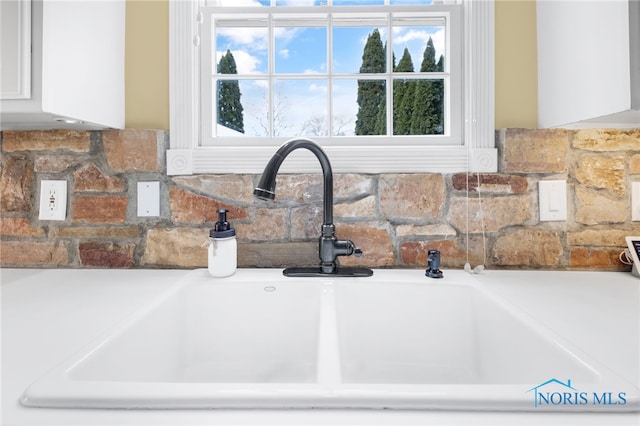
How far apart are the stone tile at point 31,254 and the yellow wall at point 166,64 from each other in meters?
0.54

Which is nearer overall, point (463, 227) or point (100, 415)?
point (100, 415)

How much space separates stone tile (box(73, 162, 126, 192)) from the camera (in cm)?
130

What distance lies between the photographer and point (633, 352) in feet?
2.08

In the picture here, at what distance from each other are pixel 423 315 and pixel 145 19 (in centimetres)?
138

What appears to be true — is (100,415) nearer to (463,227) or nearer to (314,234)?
(314,234)

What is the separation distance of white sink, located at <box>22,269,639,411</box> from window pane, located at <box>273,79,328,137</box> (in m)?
0.58

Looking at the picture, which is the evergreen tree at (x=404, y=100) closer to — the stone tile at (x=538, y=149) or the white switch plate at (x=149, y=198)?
the stone tile at (x=538, y=149)

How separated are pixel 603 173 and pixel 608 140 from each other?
0.11 metres

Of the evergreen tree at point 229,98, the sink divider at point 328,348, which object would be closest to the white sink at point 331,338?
the sink divider at point 328,348

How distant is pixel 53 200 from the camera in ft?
4.26

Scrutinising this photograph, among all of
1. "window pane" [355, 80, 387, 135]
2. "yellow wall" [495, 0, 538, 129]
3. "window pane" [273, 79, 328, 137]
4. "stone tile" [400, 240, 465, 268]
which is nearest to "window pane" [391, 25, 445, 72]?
"window pane" [355, 80, 387, 135]

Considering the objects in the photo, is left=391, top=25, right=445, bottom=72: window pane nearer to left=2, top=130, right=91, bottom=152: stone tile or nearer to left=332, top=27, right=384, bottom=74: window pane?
left=332, top=27, right=384, bottom=74: window pane

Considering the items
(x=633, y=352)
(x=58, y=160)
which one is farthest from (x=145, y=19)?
(x=633, y=352)

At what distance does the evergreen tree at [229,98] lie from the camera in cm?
145
